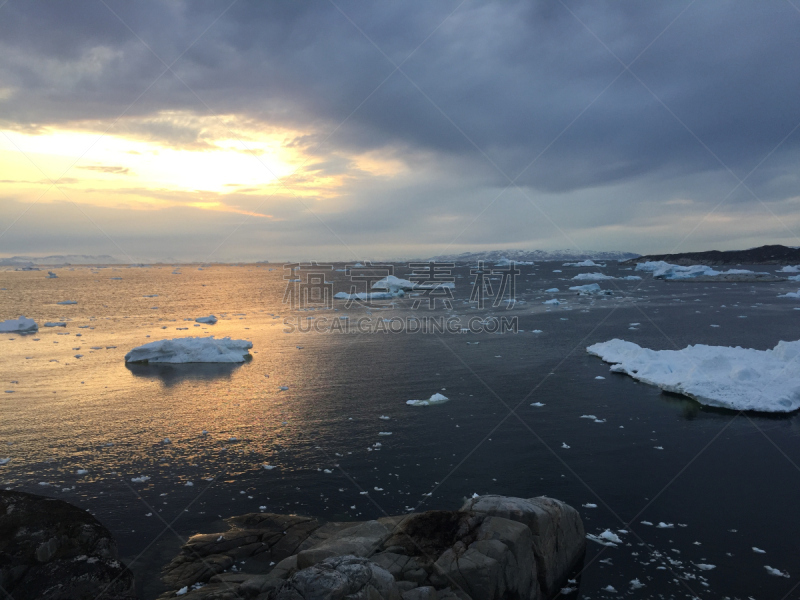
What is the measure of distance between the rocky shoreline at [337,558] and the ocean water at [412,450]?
0.79 metres

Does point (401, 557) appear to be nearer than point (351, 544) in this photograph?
Yes

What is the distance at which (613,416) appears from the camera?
1820cm

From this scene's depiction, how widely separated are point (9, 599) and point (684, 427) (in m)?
19.0

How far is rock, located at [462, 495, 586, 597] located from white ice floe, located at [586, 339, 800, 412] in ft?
43.4

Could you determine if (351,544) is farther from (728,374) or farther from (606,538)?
(728,374)

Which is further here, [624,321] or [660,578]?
[624,321]

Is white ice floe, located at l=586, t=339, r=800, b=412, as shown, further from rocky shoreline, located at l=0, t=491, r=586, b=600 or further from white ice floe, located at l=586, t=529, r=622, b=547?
rocky shoreline, located at l=0, t=491, r=586, b=600

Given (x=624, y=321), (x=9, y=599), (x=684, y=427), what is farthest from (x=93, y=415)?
(x=624, y=321)

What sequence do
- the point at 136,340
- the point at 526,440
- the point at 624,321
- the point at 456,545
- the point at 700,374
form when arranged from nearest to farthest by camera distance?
the point at 456,545 → the point at 526,440 → the point at 700,374 → the point at 136,340 → the point at 624,321

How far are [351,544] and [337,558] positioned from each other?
148 cm

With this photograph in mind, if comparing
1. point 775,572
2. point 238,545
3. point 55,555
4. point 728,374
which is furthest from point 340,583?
point 728,374

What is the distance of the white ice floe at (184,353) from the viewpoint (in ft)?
91.8

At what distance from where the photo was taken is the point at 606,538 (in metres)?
10.4

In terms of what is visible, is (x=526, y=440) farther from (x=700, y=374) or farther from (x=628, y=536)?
(x=700, y=374)
